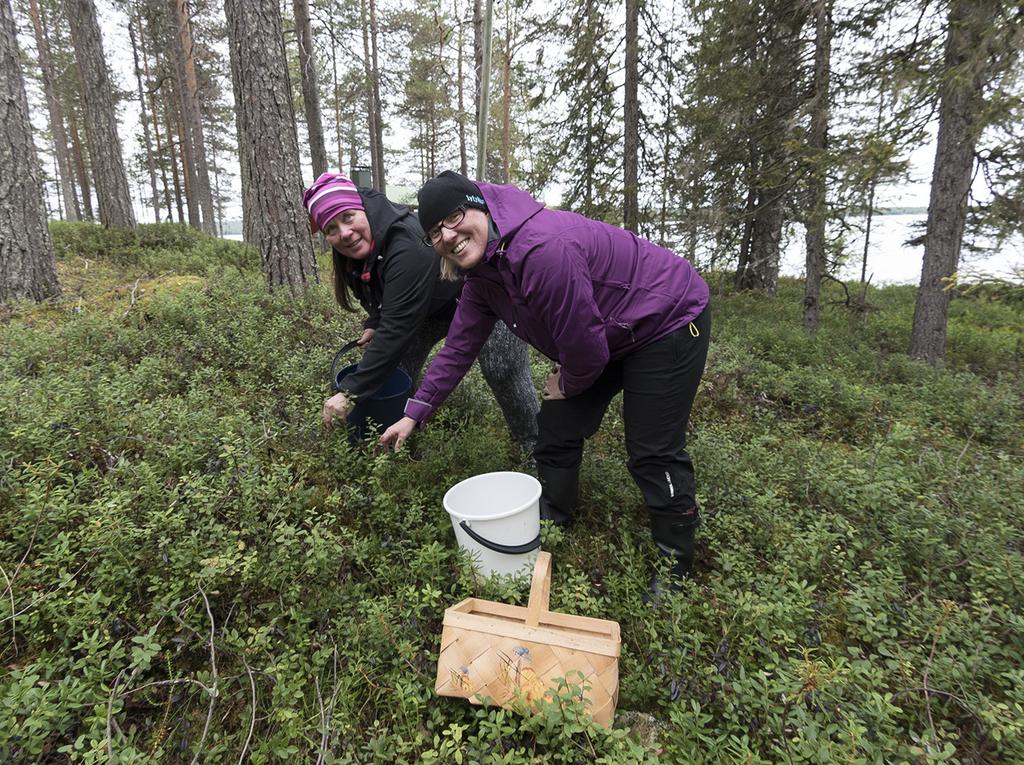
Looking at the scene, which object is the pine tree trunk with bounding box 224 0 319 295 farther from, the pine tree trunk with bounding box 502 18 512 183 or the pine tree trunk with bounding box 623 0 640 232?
the pine tree trunk with bounding box 502 18 512 183

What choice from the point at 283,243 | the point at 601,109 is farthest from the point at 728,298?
the point at 283,243

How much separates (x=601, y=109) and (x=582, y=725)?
10.9 meters

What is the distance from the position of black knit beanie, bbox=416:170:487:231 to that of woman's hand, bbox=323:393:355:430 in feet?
3.89

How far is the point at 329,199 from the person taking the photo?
2652mm

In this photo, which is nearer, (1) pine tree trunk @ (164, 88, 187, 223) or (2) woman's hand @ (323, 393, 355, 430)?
(2) woman's hand @ (323, 393, 355, 430)

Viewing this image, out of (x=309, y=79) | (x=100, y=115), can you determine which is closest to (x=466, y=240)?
(x=309, y=79)

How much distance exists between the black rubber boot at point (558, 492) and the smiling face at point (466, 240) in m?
1.25

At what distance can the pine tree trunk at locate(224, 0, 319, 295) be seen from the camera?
17.2 feet

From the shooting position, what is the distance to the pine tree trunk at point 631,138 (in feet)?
30.6

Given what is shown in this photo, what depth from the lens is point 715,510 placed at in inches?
122

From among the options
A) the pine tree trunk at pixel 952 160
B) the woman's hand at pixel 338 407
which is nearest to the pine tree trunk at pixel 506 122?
the pine tree trunk at pixel 952 160

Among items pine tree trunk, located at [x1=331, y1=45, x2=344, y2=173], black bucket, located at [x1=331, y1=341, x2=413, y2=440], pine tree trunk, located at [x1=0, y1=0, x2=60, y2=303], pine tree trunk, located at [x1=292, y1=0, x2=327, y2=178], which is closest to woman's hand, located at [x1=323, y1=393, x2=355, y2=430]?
black bucket, located at [x1=331, y1=341, x2=413, y2=440]

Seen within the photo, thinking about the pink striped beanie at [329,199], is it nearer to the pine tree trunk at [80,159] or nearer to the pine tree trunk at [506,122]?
the pine tree trunk at [506,122]

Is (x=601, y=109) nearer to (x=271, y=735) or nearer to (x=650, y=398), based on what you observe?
(x=650, y=398)
